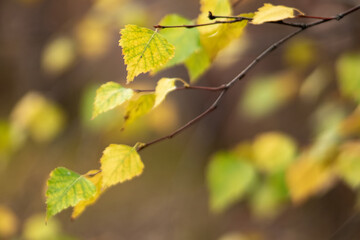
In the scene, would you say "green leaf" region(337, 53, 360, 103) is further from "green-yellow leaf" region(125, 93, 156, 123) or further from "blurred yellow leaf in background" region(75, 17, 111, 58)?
"blurred yellow leaf in background" region(75, 17, 111, 58)

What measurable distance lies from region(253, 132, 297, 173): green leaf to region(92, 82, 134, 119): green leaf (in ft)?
2.13

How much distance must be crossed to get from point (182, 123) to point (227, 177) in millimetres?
1026

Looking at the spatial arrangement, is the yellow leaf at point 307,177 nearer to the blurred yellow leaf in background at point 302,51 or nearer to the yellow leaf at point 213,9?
A: the yellow leaf at point 213,9

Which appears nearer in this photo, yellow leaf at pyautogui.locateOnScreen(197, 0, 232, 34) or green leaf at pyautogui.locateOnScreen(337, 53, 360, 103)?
yellow leaf at pyautogui.locateOnScreen(197, 0, 232, 34)

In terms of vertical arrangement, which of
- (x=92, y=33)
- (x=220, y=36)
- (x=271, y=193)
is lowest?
(x=271, y=193)

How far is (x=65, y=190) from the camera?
1.43ft

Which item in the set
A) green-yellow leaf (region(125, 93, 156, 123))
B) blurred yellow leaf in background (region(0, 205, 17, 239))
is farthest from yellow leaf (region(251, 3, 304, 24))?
blurred yellow leaf in background (region(0, 205, 17, 239))

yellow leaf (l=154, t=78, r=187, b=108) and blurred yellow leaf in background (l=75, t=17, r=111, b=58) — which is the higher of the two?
blurred yellow leaf in background (l=75, t=17, r=111, b=58)

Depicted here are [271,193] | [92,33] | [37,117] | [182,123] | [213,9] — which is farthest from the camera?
[182,123]

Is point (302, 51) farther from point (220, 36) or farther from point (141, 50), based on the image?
point (141, 50)

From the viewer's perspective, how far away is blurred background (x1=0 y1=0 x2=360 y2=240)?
1.17 m

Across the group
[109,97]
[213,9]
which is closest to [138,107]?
[109,97]

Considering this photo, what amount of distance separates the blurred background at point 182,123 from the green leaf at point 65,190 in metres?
0.55

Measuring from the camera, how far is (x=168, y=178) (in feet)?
6.75
